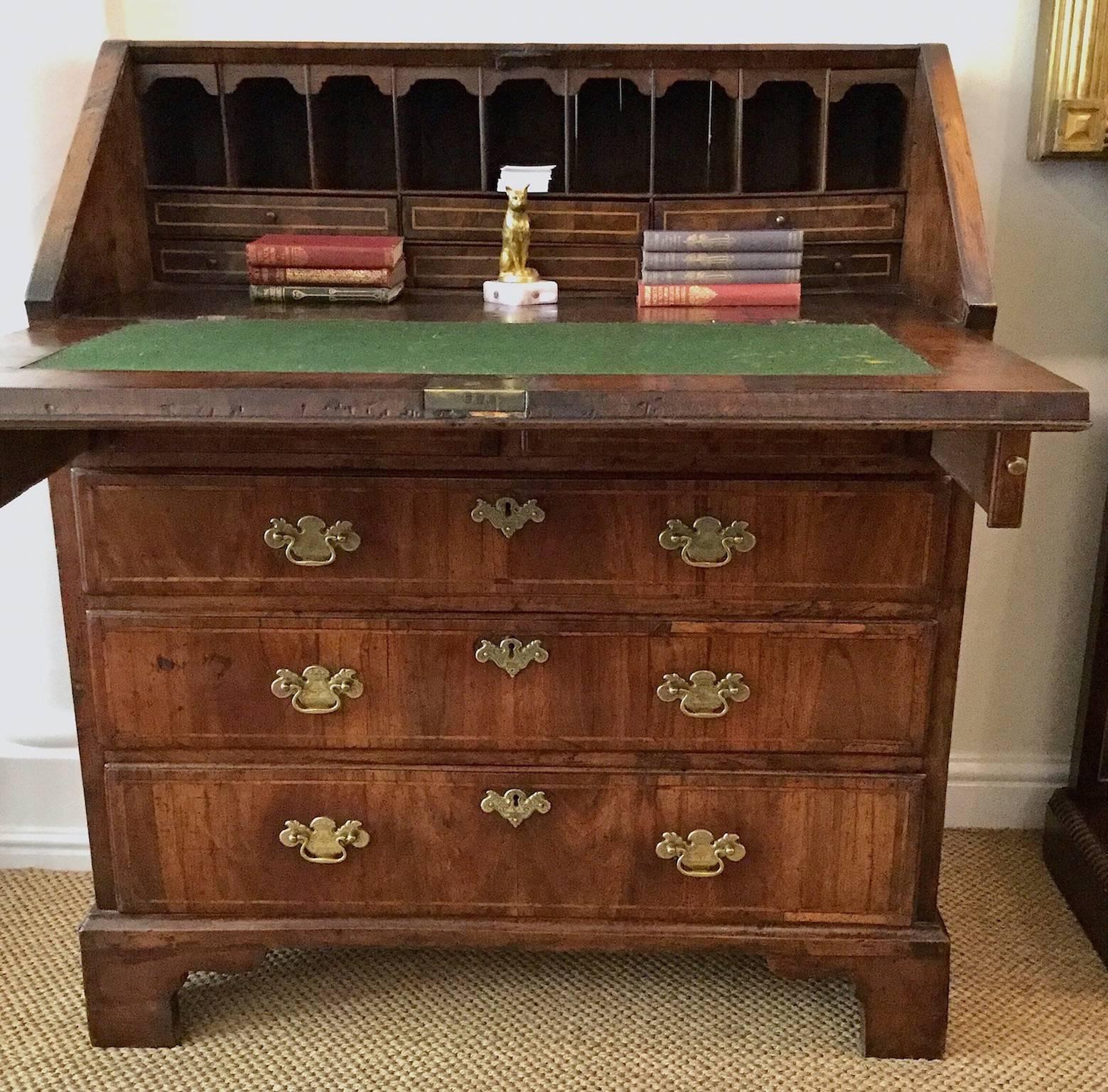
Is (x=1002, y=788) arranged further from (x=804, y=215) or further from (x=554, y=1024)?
(x=804, y=215)

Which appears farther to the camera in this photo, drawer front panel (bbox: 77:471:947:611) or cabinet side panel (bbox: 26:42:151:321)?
cabinet side panel (bbox: 26:42:151:321)

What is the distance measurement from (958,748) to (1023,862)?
20 centimetres

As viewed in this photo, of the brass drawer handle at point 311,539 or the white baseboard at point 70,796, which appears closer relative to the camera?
the brass drawer handle at point 311,539

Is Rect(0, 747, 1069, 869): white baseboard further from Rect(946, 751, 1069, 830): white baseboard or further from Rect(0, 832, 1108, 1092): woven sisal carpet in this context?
Rect(0, 832, 1108, 1092): woven sisal carpet

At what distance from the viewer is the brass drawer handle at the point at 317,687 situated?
126cm

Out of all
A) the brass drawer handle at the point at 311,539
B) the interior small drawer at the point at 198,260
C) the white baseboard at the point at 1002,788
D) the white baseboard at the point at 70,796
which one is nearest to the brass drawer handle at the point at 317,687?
the brass drawer handle at the point at 311,539

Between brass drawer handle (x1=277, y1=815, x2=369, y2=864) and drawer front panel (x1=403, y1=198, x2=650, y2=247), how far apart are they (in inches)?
29.8

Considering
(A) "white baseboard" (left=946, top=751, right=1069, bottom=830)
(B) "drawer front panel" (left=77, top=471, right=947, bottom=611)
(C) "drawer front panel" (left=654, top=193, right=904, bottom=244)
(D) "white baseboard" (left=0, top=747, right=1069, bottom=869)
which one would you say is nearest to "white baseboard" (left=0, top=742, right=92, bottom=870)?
(D) "white baseboard" (left=0, top=747, right=1069, bottom=869)

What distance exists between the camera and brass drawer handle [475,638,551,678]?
1.24 metres

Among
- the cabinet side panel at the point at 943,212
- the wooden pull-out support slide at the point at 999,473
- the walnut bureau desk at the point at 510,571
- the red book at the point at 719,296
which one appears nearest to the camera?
the wooden pull-out support slide at the point at 999,473

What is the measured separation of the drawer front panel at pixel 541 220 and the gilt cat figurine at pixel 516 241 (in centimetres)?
5

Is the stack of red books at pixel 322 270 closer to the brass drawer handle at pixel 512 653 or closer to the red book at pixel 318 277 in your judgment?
the red book at pixel 318 277

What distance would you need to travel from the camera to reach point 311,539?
1.21 meters

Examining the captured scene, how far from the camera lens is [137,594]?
1.24 metres
